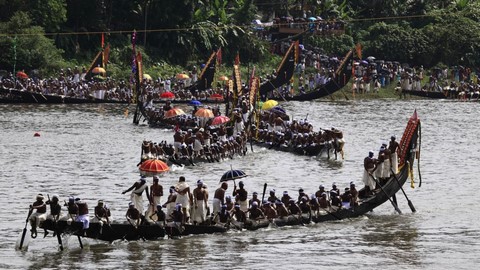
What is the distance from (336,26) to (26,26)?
2487cm

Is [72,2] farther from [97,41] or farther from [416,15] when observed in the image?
[416,15]

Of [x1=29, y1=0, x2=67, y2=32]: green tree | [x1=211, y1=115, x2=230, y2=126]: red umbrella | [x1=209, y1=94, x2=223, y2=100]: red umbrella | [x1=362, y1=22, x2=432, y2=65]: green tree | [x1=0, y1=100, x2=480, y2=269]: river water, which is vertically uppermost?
[x1=29, y1=0, x2=67, y2=32]: green tree

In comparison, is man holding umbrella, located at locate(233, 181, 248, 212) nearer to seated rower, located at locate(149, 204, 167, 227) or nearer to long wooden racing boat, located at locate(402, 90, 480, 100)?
seated rower, located at locate(149, 204, 167, 227)

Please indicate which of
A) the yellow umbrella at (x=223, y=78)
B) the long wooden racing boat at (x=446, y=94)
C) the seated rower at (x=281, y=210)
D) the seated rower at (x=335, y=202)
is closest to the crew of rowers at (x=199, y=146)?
the seated rower at (x=335, y=202)

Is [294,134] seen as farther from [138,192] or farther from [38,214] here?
[38,214]

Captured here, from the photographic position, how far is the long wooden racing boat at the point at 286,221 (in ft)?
109

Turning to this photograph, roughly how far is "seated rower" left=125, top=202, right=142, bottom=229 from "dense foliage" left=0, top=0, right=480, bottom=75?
44.1 metres

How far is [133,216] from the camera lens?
33.9m

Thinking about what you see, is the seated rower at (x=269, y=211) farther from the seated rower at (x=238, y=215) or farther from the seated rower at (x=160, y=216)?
the seated rower at (x=160, y=216)

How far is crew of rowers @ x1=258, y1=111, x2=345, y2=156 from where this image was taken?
53.6 metres

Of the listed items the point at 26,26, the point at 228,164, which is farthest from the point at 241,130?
the point at 26,26

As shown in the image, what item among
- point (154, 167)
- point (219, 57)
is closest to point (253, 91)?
point (154, 167)

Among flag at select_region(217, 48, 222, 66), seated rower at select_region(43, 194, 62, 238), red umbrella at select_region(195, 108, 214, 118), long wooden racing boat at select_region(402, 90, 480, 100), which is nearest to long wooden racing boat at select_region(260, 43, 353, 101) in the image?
flag at select_region(217, 48, 222, 66)

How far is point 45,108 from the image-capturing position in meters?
72.5
